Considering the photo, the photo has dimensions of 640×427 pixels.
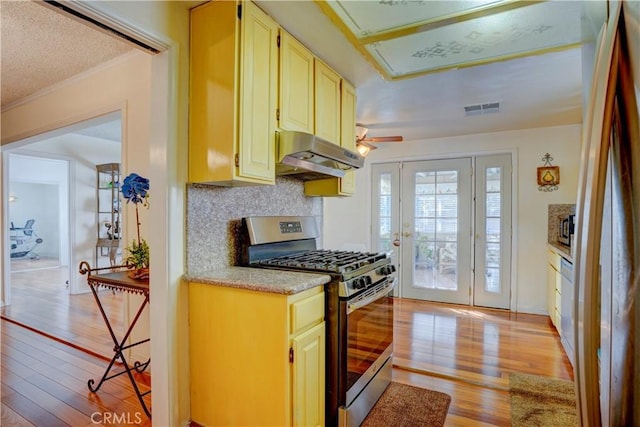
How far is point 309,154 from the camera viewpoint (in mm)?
2033

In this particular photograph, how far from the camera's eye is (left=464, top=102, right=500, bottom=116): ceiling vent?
3.23 m

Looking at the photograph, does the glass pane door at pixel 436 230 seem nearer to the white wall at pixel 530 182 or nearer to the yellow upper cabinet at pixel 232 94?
the white wall at pixel 530 182

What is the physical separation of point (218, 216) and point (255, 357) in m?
0.86

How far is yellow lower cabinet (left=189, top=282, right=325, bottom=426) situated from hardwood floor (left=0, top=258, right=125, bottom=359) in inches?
51.2

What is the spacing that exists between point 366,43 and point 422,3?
1.49 ft

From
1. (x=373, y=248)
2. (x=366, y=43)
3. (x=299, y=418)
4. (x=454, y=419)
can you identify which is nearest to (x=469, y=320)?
(x=373, y=248)

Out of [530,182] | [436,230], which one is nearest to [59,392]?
[436,230]

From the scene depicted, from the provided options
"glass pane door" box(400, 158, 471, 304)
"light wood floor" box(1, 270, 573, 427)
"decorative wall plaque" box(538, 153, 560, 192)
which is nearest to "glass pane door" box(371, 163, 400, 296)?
"glass pane door" box(400, 158, 471, 304)

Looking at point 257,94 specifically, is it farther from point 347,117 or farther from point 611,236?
point 611,236

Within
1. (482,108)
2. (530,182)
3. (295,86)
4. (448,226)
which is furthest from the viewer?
(448,226)

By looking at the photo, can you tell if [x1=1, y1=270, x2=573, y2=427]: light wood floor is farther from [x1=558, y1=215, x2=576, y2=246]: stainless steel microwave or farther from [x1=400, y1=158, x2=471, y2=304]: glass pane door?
[x1=558, y1=215, x2=576, y2=246]: stainless steel microwave

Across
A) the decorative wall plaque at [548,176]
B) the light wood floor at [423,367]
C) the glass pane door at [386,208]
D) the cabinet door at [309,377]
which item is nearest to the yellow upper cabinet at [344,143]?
the cabinet door at [309,377]

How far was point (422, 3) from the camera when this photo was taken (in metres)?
1.62

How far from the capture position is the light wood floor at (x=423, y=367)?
82.2 inches
